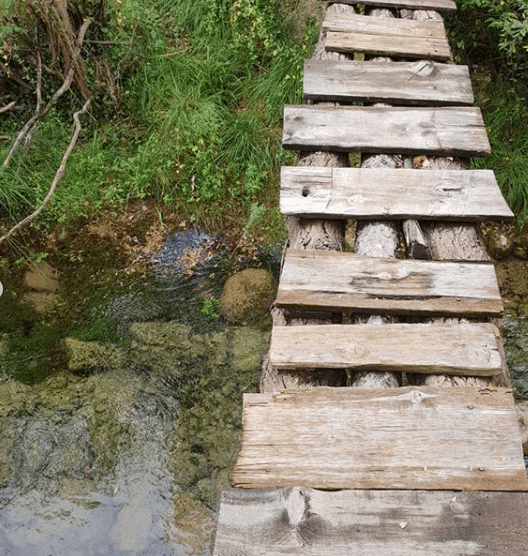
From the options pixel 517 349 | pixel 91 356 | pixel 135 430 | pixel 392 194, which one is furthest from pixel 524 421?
pixel 91 356

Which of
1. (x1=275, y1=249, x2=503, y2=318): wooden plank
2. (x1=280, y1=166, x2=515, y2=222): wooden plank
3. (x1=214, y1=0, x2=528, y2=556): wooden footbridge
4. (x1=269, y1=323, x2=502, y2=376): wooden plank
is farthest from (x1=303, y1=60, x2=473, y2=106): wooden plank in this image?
(x1=269, y1=323, x2=502, y2=376): wooden plank

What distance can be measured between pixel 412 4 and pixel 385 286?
8.16 feet

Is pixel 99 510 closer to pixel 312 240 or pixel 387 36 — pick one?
pixel 312 240

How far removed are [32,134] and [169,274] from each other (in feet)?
→ 5.68

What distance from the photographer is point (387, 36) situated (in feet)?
12.3

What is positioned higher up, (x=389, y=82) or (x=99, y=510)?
(x=389, y=82)

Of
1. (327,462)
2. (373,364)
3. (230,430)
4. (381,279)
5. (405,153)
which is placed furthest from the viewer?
(230,430)

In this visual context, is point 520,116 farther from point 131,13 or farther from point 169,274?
point 131,13

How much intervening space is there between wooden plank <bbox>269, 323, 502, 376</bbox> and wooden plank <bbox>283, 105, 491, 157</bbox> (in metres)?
1.18

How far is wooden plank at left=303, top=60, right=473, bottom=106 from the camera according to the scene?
3412 millimetres

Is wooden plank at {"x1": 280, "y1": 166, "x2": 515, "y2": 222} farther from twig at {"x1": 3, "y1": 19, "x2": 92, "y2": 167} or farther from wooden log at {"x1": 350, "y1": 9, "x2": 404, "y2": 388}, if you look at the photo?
twig at {"x1": 3, "y1": 19, "x2": 92, "y2": 167}

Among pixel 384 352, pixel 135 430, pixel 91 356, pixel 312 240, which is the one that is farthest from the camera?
pixel 91 356

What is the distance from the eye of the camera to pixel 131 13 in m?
5.31

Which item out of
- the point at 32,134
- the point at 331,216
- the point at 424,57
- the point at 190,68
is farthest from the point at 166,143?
the point at 331,216
